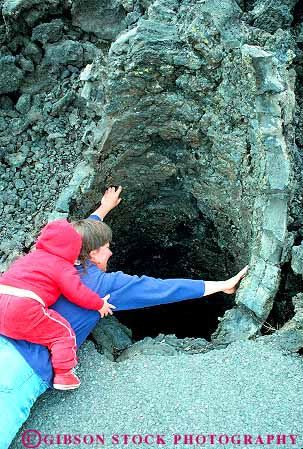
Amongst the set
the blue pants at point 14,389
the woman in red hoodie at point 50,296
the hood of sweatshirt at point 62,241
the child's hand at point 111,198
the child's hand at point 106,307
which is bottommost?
the child's hand at point 111,198

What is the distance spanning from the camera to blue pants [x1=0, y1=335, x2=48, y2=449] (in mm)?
2521

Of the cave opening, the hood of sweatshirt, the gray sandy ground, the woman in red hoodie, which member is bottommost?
the cave opening

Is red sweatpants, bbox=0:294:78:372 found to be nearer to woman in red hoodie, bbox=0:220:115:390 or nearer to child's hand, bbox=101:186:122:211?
woman in red hoodie, bbox=0:220:115:390

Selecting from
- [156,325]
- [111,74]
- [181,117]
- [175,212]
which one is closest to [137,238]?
[175,212]

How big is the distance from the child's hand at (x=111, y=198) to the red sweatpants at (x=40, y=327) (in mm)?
1378

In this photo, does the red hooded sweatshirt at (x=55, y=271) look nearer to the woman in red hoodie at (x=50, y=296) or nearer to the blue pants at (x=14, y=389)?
the woman in red hoodie at (x=50, y=296)

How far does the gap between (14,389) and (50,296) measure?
1.52 feet

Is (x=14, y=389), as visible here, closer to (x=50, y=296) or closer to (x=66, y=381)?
(x=66, y=381)

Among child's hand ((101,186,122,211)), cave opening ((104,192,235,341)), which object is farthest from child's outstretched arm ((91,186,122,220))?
cave opening ((104,192,235,341))

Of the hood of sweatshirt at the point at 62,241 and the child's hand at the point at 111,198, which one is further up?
the hood of sweatshirt at the point at 62,241

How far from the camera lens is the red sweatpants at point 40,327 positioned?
8.64ft

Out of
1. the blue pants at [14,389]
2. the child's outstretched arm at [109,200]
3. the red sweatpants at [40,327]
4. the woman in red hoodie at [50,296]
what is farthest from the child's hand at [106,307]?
the child's outstretched arm at [109,200]

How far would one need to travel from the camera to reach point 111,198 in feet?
13.5

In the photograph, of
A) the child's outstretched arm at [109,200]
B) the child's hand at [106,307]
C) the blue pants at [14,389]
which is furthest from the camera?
the child's outstretched arm at [109,200]
